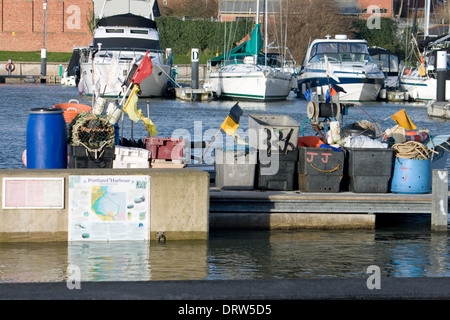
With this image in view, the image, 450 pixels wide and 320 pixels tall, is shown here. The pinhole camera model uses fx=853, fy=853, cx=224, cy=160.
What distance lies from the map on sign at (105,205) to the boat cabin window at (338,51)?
131ft

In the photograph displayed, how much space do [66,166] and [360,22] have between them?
71.1m

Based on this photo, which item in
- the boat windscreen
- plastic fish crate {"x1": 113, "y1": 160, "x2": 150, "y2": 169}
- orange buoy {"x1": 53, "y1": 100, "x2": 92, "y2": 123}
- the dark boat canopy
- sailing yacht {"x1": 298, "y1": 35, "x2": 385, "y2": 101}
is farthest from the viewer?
the dark boat canopy

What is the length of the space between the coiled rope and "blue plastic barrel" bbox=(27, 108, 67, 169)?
501cm

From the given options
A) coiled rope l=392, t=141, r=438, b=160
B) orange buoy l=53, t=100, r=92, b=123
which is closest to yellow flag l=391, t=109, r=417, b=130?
coiled rope l=392, t=141, r=438, b=160

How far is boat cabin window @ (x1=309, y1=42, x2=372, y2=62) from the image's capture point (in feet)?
164

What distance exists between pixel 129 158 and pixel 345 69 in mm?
37230

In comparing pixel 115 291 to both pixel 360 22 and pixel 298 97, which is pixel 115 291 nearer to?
pixel 298 97

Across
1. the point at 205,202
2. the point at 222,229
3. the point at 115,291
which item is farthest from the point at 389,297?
the point at 222,229

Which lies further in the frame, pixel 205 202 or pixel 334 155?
pixel 334 155

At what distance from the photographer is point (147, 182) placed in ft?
35.9

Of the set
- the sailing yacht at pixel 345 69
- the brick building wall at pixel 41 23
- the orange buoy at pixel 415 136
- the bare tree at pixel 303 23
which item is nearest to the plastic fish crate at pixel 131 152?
the orange buoy at pixel 415 136

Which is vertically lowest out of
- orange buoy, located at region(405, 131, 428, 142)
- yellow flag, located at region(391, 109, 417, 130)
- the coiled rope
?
the coiled rope

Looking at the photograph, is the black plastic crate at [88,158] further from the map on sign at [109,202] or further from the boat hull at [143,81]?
the boat hull at [143,81]

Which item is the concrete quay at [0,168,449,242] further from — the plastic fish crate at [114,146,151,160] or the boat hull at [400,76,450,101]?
the boat hull at [400,76,450,101]
